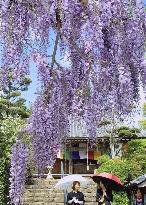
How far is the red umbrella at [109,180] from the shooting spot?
14508 mm

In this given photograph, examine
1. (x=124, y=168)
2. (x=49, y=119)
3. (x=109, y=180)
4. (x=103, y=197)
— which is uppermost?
(x=124, y=168)

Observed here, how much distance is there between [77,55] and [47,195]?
58.1 ft

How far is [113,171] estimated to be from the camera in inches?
824

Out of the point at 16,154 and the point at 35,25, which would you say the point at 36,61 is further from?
the point at 16,154

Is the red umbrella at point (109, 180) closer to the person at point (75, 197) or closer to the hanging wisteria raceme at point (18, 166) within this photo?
the person at point (75, 197)

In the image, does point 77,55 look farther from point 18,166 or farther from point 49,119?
point 18,166

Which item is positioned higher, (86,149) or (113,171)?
(86,149)

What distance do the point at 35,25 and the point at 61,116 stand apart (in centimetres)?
114

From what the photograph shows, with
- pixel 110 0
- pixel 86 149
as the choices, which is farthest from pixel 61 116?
pixel 86 149

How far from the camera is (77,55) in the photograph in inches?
260

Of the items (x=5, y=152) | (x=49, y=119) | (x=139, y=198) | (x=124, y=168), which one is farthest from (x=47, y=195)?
(x=49, y=119)

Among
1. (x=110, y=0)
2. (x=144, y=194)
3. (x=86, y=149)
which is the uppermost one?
(x=86, y=149)

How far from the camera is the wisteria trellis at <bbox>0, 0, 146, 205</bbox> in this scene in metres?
6.36

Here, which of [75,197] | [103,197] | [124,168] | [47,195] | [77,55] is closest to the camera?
[77,55]
